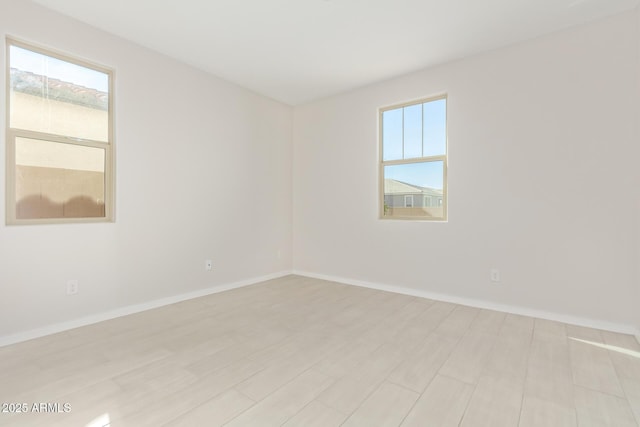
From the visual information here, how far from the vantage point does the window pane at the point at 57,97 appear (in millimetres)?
2438

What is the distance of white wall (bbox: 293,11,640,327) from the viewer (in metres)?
2.59

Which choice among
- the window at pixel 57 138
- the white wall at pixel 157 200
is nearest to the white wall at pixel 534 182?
the white wall at pixel 157 200

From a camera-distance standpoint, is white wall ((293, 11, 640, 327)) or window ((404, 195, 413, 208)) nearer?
white wall ((293, 11, 640, 327))

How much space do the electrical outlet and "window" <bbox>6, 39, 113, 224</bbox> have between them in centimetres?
55

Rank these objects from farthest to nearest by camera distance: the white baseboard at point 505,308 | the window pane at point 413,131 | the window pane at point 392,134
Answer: the window pane at point 392,134 → the window pane at point 413,131 → the white baseboard at point 505,308

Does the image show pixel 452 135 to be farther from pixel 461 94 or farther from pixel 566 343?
pixel 566 343

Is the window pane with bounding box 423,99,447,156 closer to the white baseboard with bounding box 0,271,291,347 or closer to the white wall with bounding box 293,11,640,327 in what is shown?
the white wall with bounding box 293,11,640,327

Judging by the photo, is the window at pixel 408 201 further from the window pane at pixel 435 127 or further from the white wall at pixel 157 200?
the white wall at pixel 157 200

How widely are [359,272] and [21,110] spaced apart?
3.85 meters

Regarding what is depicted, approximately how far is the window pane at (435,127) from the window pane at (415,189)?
16 cm

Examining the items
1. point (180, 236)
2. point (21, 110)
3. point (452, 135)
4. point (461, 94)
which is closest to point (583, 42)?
point (461, 94)

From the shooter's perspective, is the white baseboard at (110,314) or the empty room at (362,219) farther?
the white baseboard at (110,314)

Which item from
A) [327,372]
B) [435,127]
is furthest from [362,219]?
[327,372]

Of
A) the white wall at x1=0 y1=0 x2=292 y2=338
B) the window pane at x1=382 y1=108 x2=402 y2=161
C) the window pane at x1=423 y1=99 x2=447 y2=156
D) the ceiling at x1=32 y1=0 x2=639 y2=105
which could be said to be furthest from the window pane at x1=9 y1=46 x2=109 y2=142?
the window pane at x1=423 y1=99 x2=447 y2=156
